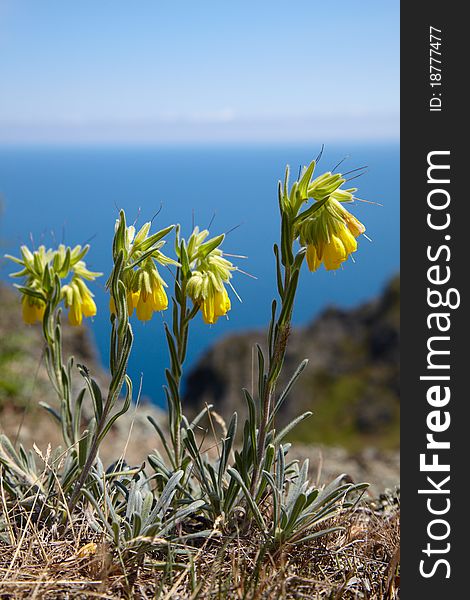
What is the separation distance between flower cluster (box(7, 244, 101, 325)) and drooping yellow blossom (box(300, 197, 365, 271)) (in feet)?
4.15

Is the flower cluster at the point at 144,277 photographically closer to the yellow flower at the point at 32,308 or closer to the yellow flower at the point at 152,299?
the yellow flower at the point at 152,299

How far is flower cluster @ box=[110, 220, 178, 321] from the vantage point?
2.93 metres

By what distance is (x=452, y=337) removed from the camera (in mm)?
3029

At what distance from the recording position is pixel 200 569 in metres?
2.80

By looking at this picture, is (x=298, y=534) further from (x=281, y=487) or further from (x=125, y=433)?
(x=125, y=433)

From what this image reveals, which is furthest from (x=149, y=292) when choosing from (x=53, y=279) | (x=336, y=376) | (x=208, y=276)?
(x=336, y=376)

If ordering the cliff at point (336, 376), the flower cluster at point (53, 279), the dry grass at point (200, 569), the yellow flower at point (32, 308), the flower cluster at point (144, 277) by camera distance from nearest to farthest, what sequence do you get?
the dry grass at point (200, 569)
the flower cluster at point (144, 277)
the flower cluster at point (53, 279)
the yellow flower at point (32, 308)
the cliff at point (336, 376)

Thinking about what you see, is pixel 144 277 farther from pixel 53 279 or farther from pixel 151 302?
pixel 53 279

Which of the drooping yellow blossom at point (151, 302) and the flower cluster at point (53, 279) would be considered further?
the flower cluster at point (53, 279)

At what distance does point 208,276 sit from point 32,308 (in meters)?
1.12

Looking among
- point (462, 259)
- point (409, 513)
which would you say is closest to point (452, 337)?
point (462, 259)

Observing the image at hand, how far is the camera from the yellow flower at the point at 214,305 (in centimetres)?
302

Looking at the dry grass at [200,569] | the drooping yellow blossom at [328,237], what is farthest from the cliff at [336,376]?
the drooping yellow blossom at [328,237]

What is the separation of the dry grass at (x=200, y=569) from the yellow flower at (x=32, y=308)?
106cm
